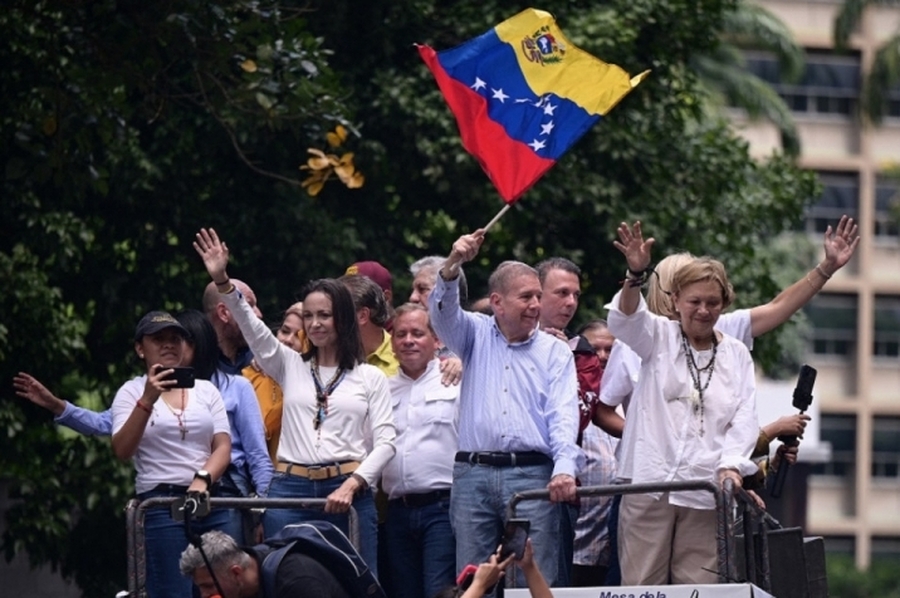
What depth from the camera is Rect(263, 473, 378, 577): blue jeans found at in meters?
10.2

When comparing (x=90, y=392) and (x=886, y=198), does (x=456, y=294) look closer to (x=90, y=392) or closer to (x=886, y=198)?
(x=90, y=392)

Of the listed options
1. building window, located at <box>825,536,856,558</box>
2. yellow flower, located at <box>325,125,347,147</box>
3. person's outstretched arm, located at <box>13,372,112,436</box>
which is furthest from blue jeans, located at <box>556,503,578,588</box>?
building window, located at <box>825,536,856,558</box>

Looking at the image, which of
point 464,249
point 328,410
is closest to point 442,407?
point 328,410

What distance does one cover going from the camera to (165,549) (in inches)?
404

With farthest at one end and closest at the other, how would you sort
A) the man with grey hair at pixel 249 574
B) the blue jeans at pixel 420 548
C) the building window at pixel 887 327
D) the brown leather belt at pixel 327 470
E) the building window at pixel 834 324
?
the building window at pixel 887 327, the building window at pixel 834 324, the blue jeans at pixel 420 548, the brown leather belt at pixel 327 470, the man with grey hair at pixel 249 574

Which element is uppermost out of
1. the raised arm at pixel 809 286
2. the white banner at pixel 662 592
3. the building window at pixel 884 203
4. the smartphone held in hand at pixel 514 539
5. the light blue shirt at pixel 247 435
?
the building window at pixel 884 203

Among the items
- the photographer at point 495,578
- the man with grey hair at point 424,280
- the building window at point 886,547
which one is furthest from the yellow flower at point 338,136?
the building window at point 886,547

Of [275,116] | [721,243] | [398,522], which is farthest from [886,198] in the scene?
[398,522]

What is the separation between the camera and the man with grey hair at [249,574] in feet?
29.9

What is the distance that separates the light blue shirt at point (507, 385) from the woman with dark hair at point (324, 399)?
1.49 ft

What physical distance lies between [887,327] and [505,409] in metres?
55.9

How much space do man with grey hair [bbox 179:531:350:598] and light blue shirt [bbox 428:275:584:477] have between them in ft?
4.18

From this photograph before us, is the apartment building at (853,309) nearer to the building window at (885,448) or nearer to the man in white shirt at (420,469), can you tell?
the building window at (885,448)

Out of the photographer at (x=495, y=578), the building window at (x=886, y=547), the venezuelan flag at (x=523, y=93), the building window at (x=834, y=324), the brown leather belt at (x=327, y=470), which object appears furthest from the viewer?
the building window at (x=886, y=547)
